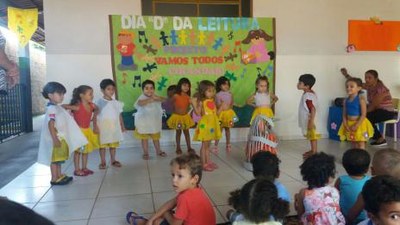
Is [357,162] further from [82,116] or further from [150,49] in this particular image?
[150,49]

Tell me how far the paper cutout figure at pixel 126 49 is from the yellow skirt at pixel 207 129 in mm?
1940

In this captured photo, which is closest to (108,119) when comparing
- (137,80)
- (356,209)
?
(137,80)

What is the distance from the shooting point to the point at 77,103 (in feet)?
13.1

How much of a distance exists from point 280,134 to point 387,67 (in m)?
2.33

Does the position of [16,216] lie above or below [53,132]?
above

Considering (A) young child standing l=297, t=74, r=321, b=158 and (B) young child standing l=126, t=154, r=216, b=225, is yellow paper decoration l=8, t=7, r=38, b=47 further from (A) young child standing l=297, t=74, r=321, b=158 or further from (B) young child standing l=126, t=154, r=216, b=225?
(B) young child standing l=126, t=154, r=216, b=225

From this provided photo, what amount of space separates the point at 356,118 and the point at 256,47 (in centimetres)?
232

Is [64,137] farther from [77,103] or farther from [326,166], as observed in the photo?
[326,166]

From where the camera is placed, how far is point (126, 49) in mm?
5594

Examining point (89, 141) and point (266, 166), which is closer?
point (266, 166)

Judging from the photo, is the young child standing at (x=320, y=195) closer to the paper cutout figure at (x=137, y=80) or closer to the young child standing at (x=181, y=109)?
the young child standing at (x=181, y=109)

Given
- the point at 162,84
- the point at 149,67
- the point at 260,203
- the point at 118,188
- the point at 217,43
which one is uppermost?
the point at 217,43

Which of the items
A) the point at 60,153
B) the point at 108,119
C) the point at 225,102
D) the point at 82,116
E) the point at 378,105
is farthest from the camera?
the point at 378,105

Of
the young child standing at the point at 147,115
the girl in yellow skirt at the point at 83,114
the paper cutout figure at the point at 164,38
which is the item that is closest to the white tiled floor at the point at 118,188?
Result: the girl in yellow skirt at the point at 83,114
